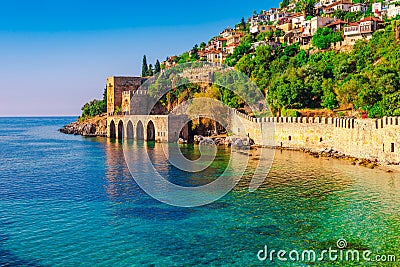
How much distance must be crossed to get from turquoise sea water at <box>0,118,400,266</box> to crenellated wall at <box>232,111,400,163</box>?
2.37 metres

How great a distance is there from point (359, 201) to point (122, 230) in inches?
325

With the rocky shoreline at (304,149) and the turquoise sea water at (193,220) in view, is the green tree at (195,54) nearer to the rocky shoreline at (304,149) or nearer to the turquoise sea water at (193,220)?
the rocky shoreline at (304,149)

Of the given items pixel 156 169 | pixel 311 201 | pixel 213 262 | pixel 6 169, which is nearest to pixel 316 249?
pixel 213 262

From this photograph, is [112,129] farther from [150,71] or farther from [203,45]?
[203,45]

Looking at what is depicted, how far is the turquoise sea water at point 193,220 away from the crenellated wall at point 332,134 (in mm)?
2374

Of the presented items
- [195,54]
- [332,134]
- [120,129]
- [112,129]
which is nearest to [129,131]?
[120,129]

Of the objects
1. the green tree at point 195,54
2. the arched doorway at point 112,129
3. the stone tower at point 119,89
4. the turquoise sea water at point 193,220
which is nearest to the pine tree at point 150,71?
the green tree at point 195,54

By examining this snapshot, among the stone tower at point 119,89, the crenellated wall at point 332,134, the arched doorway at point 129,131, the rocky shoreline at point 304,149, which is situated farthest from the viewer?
the stone tower at point 119,89

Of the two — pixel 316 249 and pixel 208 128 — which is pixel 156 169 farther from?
pixel 208 128

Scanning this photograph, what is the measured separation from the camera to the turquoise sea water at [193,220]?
1060cm

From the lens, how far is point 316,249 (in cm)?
1073

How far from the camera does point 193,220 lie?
43.7 feet

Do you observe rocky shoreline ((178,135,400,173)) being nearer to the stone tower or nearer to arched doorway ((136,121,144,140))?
arched doorway ((136,121,144,140))

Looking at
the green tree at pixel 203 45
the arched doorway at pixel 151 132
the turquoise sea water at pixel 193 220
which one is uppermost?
the green tree at pixel 203 45
